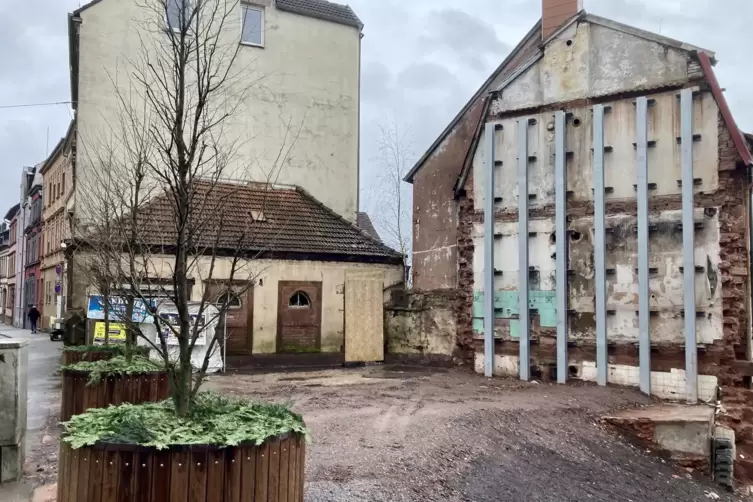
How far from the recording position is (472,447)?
8.64 m

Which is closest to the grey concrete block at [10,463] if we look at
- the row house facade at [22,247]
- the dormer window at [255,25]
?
the dormer window at [255,25]

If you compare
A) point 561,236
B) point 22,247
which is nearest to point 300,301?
point 561,236

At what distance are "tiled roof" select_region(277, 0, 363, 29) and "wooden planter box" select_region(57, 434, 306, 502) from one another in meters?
20.7

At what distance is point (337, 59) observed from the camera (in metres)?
23.9

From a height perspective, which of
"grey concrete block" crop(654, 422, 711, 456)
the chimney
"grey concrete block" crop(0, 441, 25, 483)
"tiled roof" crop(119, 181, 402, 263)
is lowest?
"grey concrete block" crop(654, 422, 711, 456)

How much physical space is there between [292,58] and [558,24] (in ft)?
33.0

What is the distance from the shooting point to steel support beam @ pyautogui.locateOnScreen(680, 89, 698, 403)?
42.0ft

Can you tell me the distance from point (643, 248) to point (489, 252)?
135 inches

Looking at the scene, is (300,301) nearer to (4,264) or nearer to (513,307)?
(513,307)

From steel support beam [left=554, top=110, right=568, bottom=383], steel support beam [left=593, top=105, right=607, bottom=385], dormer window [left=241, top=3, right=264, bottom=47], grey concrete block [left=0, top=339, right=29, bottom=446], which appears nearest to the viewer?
grey concrete block [left=0, top=339, right=29, bottom=446]

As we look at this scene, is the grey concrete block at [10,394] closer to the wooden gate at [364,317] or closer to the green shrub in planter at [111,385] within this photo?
the green shrub in planter at [111,385]

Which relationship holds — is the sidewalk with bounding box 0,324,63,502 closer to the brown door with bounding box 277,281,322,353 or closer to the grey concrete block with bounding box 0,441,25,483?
the grey concrete block with bounding box 0,441,25,483

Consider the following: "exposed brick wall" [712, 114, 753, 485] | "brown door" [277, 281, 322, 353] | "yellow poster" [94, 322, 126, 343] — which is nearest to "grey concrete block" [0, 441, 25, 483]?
"yellow poster" [94, 322, 126, 343]

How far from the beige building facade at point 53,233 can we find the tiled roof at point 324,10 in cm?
1472
